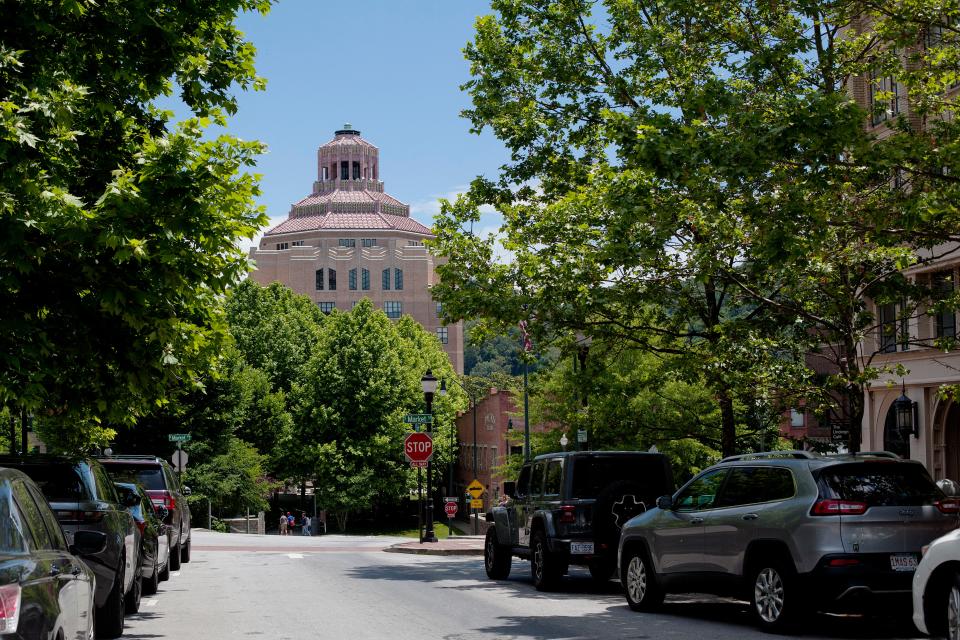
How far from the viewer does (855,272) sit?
810 inches

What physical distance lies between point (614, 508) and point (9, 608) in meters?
12.9

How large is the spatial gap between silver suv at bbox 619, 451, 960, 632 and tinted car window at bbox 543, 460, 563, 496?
15.6 feet

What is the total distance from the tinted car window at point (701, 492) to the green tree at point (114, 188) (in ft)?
18.7

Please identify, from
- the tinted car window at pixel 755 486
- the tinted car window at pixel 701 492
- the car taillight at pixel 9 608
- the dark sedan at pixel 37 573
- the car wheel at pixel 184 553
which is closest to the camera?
the car taillight at pixel 9 608

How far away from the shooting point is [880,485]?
12312 millimetres

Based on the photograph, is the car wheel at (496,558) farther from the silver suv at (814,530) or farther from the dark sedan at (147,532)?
the silver suv at (814,530)

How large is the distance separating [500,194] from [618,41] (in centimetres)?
400

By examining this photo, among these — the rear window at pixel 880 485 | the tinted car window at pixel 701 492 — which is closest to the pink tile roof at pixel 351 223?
the tinted car window at pixel 701 492

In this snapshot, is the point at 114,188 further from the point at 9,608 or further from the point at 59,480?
the point at 9,608

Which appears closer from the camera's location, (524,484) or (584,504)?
(584,504)

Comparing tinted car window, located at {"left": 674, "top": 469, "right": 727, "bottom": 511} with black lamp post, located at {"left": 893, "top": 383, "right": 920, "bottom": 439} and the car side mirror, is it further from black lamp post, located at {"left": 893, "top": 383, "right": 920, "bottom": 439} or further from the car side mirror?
black lamp post, located at {"left": 893, "top": 383, "right": 920, "bottom": 439}

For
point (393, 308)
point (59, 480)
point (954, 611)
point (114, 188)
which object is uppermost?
point (393, 308)

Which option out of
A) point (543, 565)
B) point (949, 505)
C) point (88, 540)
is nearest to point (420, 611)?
point (543, 565)

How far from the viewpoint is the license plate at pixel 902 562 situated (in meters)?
12.0
